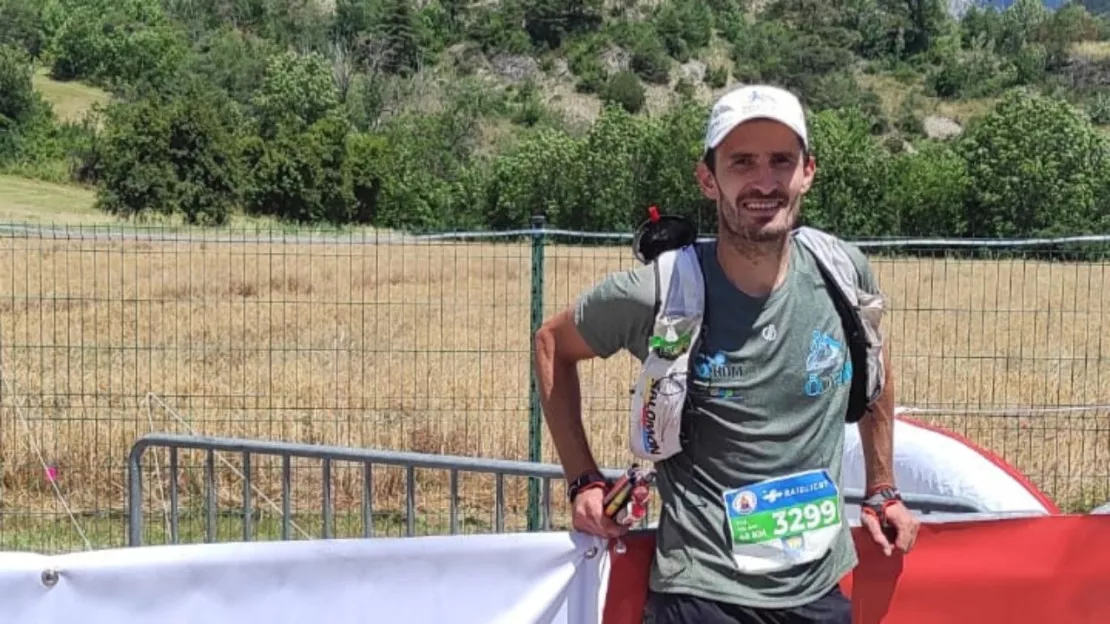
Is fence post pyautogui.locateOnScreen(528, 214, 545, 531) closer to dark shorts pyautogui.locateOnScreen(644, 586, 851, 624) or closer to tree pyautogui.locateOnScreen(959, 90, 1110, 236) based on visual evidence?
dark shorts pyautogui.locateOnScreen(644, 586, 851, 624)

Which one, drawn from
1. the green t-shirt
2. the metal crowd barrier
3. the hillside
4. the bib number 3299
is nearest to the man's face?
the green t-shirt

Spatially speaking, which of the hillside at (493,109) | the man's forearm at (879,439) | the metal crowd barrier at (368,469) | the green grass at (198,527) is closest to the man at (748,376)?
the man's forearm at (879,439)

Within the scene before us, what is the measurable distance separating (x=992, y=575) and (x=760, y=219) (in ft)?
4.84

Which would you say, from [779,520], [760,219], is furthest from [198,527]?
[760,219]

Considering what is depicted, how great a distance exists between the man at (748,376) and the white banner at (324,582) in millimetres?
530

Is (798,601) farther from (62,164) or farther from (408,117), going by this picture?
(408,117)

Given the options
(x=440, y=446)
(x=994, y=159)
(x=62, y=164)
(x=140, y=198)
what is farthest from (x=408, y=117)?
(x=440, y=446)

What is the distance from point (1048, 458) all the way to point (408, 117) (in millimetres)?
118455

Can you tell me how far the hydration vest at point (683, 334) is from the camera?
2627mm

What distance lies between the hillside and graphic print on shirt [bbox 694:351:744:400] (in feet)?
62.4

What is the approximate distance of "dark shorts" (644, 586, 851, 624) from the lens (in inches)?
105

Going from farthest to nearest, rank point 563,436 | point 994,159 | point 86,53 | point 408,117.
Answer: point 86,53
point 408,117
point 994,159
point 563,436

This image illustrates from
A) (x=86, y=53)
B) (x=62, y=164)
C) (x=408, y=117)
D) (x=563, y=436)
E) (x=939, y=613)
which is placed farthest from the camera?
(x=86, y=53)

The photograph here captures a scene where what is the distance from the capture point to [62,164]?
94000mm
